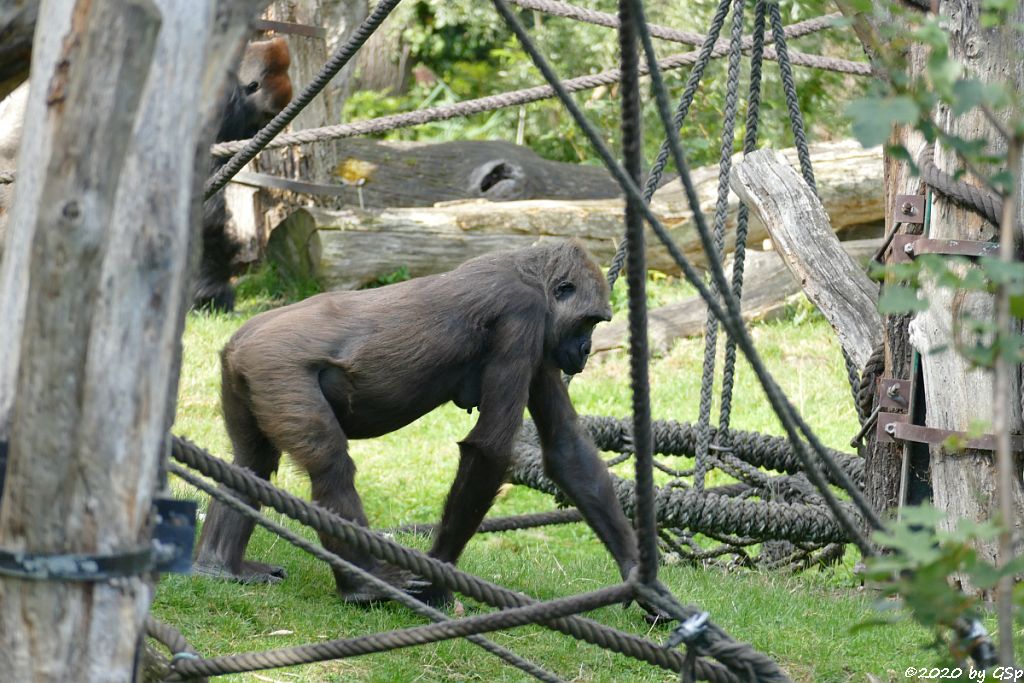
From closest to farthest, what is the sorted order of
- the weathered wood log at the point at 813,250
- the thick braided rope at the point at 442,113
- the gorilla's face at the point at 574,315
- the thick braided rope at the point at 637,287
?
the thick braided rope at the point at 637,287 → the gorilla's face at the point at 574,315 → the weathered wood log at the point at 813,250 → the thick braided rope at the point at 442,113

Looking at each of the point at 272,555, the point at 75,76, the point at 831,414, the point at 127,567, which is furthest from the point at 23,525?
the point at 831,414

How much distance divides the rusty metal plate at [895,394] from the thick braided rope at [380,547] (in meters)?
1.89

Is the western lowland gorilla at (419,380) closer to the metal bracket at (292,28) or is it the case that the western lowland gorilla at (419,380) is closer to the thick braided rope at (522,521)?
the thick braided rope at (522,521)

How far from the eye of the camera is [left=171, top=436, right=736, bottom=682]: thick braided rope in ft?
7.81

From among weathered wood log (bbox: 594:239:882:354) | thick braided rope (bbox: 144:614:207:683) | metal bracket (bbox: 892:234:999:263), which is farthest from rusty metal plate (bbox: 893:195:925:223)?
weathered wood log (bbox: 594:239:882:354)

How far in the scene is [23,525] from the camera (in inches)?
64.7

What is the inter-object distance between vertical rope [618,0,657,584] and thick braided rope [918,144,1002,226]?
1.81m

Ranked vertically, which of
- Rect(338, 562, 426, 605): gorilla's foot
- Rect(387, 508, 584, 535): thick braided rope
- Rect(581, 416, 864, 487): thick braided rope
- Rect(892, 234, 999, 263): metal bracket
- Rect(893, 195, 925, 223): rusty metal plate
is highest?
Rect(893, 195, 925, 223): rusty metal plate

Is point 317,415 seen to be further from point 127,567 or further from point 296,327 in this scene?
point 127,567

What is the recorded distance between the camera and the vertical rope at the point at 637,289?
6.72 ft

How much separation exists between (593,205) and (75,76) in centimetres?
854

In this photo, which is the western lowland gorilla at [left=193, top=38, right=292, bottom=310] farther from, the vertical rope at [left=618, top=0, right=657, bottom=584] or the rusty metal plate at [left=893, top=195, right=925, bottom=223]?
the vertical rope at [left=618, top=0, right=657, bottom=584]

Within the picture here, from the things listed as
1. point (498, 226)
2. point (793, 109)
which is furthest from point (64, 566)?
point (498, 226)

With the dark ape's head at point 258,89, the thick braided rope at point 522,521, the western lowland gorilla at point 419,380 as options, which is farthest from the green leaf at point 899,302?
the dark ape's head at point 258,89
